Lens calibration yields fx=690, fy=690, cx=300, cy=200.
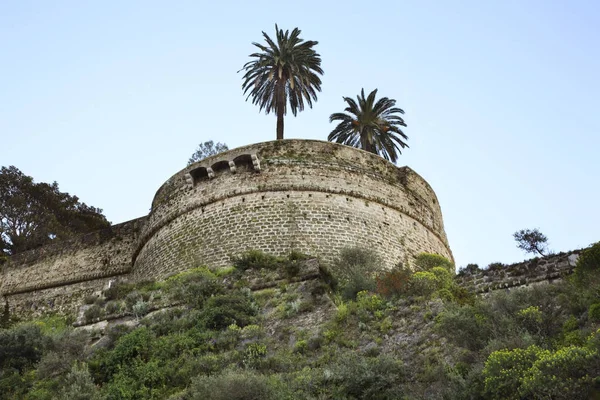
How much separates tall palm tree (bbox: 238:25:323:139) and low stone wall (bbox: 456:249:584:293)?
46.4ft

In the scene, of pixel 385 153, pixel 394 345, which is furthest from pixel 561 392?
pixel 385 153

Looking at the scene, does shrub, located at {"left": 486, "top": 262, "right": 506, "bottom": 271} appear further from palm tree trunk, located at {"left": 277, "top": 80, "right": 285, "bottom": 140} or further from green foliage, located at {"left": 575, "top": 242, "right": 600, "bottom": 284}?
palm tree trunk, located at {"left": 277, "top": 80, "right": 285, "bottom": 140}

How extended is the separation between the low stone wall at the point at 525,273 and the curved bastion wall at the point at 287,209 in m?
5.53

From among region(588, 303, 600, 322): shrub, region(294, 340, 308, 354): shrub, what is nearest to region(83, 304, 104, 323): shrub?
region(294, 340, 308, 354): shrub

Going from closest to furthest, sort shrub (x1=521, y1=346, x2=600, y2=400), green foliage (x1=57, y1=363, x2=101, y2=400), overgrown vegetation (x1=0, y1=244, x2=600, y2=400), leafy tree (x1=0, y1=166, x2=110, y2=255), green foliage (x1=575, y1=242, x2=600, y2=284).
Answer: shrub (x1=521, y1=346, x2=600, y2=400)
overgrown vegetation (x1=0, y1=244, x2=600, y2=400)
green foliage (x1=575, y1=242, x2=600, y2=284)
green foliage (x1=57, y1=363, x2=101, y2=400)
leafy tree (x1=0, y1=166, x2=110, y2=255)

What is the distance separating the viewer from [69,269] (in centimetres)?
2525

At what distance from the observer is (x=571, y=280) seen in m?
11.7

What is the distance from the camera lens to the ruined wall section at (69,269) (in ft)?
80.0

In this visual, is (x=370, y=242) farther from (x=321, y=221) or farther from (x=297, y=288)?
(x=297, y=288)

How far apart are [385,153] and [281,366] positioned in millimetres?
18843

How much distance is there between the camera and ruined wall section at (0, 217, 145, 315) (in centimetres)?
2439

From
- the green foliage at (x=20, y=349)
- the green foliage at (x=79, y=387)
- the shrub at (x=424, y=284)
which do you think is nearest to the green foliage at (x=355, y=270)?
the shrub at (x=424, y=284)

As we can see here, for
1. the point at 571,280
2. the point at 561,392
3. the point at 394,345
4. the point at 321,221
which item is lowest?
the point at 561,392

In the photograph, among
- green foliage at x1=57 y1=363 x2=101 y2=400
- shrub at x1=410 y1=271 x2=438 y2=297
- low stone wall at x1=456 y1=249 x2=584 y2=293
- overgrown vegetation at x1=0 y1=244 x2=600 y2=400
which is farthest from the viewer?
low stone wall at x1=456 y1=249 x2=584 y2=293
